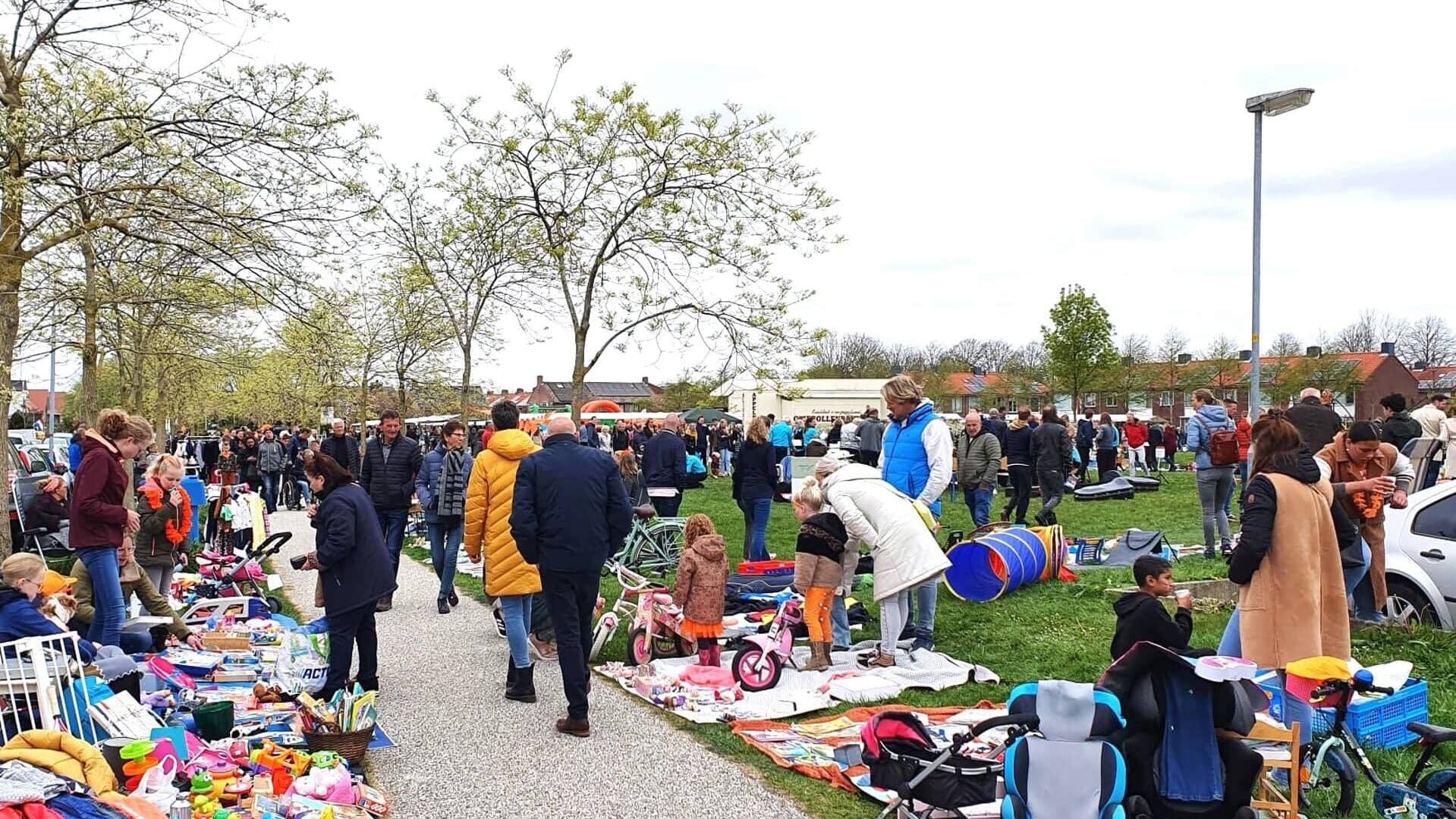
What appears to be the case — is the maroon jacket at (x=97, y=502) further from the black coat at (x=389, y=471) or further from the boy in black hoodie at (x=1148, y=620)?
the boy in black hoodie at (x=1148, y=620)

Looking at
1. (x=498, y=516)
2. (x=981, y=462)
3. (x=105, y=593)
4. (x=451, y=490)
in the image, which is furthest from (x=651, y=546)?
(x=105, y=593)

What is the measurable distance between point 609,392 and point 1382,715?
391 ft

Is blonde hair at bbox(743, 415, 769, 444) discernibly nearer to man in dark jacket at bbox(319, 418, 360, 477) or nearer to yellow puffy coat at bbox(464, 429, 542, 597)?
yellow puffy coat at bbox(464, 429, 542, 597)

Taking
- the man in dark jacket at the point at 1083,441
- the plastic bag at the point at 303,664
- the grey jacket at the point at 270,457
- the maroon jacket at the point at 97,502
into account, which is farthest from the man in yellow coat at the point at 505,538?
the man in dark jacket at the point at 1083,441

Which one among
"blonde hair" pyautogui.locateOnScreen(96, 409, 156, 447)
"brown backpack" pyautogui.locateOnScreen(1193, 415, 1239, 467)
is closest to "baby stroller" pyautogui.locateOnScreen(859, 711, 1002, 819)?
"blonde hair" pyautogui.locateOnScreen(96, 409, 156, 447)

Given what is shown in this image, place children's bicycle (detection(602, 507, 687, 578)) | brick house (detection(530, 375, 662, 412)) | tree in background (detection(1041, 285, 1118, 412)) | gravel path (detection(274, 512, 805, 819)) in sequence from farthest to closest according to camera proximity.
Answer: brick house (detection(530, 375, 662, 412)), tree in background (detection(1041, 285, 1118, 412)), children's bicycle (detection(602, 507, 687, 578)), gravel path (detection(274, 512, 805, 819))

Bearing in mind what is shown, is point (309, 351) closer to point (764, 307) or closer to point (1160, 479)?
point (764, 307)

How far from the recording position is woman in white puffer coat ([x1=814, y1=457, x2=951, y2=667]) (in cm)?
706

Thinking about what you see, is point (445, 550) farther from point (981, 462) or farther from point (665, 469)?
point (981, 462)

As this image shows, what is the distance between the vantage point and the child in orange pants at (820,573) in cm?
728

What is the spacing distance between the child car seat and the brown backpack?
294 inches

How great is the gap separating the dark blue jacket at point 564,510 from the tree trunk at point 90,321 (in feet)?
22.2

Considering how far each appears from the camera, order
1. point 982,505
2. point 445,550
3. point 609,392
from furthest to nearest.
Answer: point 609,392 → point 982,505 → point 445,550

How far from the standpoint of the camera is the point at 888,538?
23.4 ft
